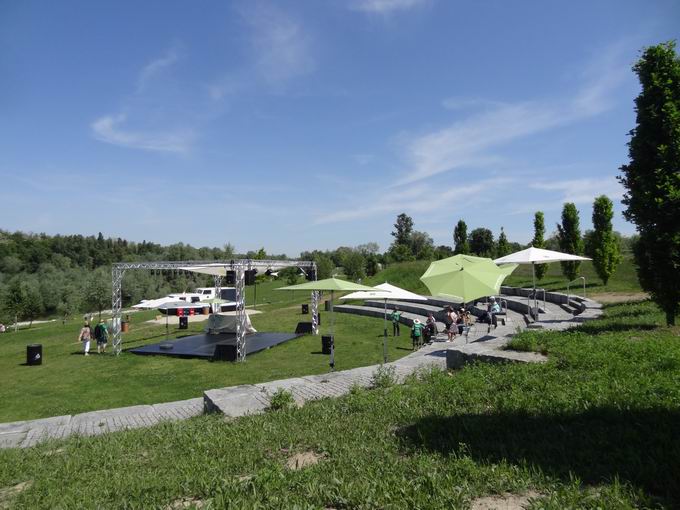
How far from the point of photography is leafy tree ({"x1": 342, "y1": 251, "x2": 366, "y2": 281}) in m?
45.3

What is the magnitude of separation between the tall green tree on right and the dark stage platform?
43.0ft

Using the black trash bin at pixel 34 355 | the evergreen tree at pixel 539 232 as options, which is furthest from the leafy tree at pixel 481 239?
the black trash bin at pixel 34 355

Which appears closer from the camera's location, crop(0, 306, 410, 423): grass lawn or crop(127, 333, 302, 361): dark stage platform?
crop(0, 306, 410, 423): grass lawn

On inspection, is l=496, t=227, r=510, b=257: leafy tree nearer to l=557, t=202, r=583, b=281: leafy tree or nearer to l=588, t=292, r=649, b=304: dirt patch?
l=557, t=202, r=583, b=281: leafy tree

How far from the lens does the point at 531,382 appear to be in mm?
5719

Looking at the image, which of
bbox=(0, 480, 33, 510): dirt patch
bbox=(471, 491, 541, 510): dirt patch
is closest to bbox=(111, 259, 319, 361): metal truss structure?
bbox=(0, 480, 33, 510): dirt patch

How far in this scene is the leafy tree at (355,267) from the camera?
149 feet

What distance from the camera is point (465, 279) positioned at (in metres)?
9.83

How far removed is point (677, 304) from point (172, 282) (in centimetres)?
7287

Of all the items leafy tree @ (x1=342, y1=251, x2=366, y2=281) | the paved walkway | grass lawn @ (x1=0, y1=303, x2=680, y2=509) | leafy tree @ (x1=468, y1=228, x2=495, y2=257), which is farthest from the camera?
leafy tree @ (x1=468, y1=228, x2=495, y2=257)

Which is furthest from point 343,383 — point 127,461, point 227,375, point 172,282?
point 172,282

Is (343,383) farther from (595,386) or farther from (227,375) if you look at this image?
(227,375)

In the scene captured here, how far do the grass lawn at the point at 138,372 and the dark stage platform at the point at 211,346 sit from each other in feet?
1.63

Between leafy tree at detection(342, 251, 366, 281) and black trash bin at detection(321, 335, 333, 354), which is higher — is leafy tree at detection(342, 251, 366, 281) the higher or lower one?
the higher one
